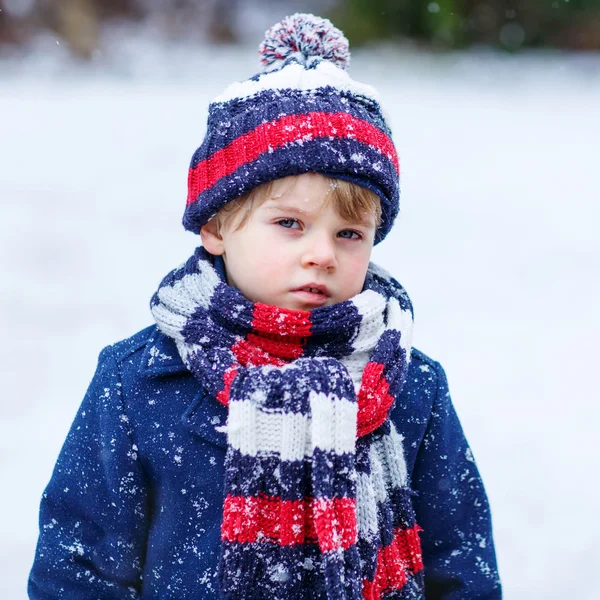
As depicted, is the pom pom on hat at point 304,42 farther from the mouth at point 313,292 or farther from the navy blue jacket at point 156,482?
the navy blue jacket at point 156,482

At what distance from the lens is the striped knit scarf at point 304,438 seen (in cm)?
110

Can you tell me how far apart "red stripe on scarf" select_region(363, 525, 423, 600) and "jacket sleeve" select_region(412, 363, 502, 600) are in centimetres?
8

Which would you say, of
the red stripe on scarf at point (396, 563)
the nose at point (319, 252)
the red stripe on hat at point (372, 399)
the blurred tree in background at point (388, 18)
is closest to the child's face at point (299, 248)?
the nose at point (319, 252)

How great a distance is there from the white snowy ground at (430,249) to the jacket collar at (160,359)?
95 cm

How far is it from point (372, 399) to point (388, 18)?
5.81 m

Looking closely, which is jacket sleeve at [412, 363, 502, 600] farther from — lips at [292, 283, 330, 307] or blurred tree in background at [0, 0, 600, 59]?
blurred tree in background at [0, 0, 600, 59]

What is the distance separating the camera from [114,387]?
125 centimetres

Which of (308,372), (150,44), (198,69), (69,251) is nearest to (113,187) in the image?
(69,251)

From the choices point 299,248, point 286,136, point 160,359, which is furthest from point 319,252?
point 160,359

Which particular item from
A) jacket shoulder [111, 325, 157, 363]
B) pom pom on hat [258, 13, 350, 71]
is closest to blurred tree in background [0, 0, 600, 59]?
pom pom on hat [258, 13, 350, 71]

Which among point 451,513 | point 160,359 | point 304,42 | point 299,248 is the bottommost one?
point 451,513

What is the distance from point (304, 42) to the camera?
131 centimetres

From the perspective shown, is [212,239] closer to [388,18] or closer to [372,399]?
[372,399]

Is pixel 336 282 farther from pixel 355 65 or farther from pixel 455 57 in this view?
pixel 455 57
